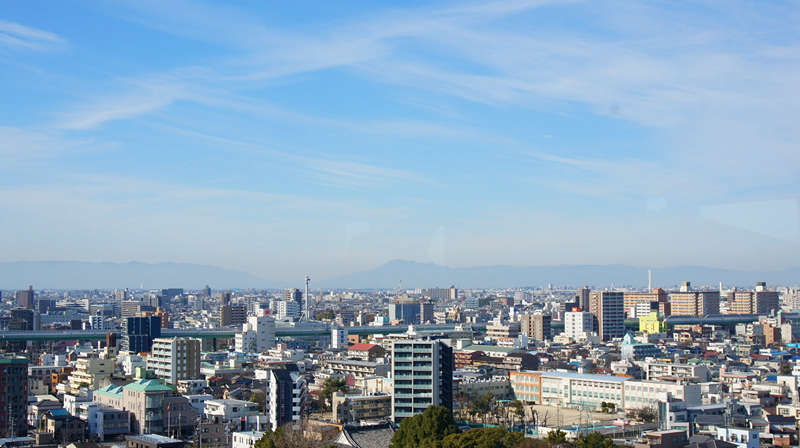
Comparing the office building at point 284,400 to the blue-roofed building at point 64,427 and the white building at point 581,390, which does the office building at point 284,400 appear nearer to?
the blue-roofed building at point 64,427

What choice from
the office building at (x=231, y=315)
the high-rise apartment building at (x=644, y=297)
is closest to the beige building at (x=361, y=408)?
the office building at (x=231, y=315)

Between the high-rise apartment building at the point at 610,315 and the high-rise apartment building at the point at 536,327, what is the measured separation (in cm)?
192

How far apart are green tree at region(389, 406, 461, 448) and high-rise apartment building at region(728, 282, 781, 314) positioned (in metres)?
35.1

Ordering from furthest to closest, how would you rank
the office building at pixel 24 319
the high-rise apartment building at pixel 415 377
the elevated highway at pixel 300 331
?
the office building at pixel 24 319
the elevated highway at pixel 300 331
the high-rise apartment building at pixel 415 377

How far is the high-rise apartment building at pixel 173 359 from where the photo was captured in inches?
674

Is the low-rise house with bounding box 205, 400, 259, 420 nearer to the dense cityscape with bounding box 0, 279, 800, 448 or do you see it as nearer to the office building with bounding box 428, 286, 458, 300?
the dense cityscape with bounding box 0, 279, 800, 448

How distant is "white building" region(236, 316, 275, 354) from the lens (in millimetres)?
25312

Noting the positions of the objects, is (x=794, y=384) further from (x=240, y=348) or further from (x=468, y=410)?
(x=240, y=348)

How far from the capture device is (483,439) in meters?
8.44

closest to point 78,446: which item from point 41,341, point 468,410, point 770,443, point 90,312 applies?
point 468,410

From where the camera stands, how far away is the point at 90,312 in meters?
45.0

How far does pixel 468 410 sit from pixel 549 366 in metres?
6.20

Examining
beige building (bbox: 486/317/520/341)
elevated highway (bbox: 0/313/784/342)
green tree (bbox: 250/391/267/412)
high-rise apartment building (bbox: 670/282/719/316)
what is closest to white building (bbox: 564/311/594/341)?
beige building (bbox: 486/317/520/341)

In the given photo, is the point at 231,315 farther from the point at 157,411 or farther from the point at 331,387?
the point at 157,411
